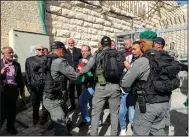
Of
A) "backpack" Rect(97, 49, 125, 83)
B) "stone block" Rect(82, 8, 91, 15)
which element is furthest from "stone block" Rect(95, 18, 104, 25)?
"backpack" Rect(97, 49, 125, 83)

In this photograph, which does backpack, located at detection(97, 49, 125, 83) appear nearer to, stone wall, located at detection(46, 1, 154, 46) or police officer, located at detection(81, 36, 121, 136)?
police officer, located at detection(81, 36, 121, 136)

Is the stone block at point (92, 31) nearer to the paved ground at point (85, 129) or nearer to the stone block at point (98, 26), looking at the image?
the stone block at point (98, 26)

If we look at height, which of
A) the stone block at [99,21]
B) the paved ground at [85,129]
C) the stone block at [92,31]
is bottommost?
the paved ground at [85,129]

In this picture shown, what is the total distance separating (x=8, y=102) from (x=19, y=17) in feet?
8.45

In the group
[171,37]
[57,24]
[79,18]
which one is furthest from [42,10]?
[171,37]

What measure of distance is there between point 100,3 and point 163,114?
6.50m

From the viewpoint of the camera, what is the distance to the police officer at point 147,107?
2510mm

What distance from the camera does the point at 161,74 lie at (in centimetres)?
249

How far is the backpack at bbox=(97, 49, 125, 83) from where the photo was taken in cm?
317

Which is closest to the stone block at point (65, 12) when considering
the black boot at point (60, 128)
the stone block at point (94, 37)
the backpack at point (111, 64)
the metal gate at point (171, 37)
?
the stone block at point (94, 37)

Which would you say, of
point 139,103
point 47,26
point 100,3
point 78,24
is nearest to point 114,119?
point 139,103

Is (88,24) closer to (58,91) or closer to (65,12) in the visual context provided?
(65,12)

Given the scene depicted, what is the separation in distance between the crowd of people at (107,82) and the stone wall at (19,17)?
1497 millimetres

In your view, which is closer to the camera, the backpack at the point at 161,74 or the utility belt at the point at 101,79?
the backpack at the point at 161,74
